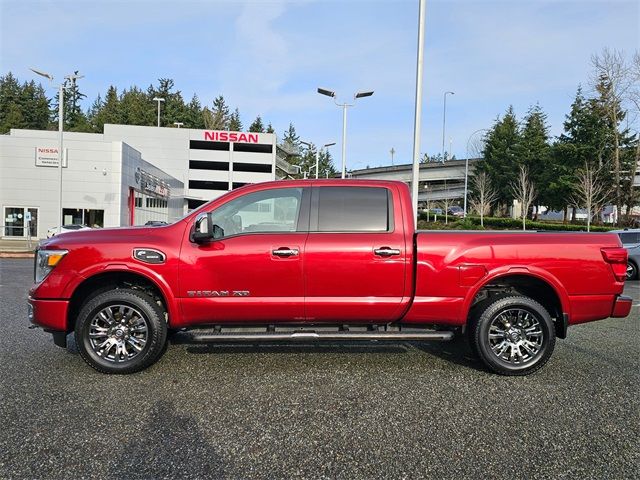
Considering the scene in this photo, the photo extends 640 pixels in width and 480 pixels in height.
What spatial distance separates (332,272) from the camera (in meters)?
4.74

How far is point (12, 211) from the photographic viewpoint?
36.1 meters

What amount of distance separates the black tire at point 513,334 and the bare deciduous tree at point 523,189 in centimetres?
4593

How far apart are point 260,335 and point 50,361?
237cm

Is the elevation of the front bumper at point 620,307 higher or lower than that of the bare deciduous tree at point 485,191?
lower

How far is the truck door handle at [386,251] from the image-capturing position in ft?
15.6

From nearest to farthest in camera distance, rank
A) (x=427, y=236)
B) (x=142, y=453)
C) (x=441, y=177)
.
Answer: (x=142, y=453) → (x=427, y=236) → (x=441, y=177)

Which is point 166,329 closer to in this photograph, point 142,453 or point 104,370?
point 104,370

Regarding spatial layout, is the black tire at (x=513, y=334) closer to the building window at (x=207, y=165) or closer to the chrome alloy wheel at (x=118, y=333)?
the chrome alloy wheel at (x=118, y=333)

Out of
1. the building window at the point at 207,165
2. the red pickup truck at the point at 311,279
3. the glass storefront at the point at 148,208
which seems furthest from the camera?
the building window at the point at 207,165

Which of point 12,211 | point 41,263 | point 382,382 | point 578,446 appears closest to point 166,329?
point 41,263

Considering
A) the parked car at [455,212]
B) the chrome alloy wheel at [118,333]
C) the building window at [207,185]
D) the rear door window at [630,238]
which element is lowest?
the chrome alloy wheel at [118,333]

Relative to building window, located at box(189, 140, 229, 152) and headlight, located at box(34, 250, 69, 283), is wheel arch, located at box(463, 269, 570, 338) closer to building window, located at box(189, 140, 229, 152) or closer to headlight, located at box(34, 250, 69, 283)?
headlight, located at box(34, 250, 69, 283)

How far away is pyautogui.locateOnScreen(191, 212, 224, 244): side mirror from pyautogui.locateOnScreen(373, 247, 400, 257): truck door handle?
162 cm

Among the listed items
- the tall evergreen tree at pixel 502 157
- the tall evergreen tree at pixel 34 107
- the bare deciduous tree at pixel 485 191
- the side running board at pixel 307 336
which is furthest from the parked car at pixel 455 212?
the tall evergreen tree at pixel 34 107
